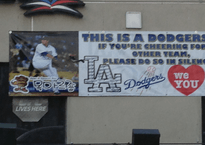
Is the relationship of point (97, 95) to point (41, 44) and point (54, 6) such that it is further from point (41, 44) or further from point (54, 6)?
point (54, 6)

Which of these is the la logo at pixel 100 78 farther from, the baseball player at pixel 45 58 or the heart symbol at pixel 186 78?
the heart symbol at pixel 186 78

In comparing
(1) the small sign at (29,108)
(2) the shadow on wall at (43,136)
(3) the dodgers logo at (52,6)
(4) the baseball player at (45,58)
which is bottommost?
(2) the shadow on wall at (43,136)

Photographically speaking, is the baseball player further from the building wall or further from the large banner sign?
the building wall

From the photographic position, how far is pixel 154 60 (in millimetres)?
7832

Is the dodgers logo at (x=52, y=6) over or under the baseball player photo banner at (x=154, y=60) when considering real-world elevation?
over

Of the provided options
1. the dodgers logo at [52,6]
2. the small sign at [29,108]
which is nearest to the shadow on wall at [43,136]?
the small sign at [29,108]

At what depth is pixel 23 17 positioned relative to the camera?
791 centimetres

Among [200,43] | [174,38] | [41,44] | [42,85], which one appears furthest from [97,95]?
[200,43]

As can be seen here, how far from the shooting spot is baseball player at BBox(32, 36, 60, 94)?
25.6ft

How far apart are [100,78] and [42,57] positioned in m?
1.81

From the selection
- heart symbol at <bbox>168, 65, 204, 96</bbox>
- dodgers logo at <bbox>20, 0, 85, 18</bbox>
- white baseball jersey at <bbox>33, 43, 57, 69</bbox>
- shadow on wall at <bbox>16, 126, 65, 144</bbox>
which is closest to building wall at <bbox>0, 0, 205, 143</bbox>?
dodgers logo at <bbox>20, 0, 85, 18</bbox>

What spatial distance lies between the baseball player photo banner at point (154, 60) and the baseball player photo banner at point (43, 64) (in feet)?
1.43

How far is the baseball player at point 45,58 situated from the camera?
7797mm

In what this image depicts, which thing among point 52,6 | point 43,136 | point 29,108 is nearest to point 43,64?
point 29,108
